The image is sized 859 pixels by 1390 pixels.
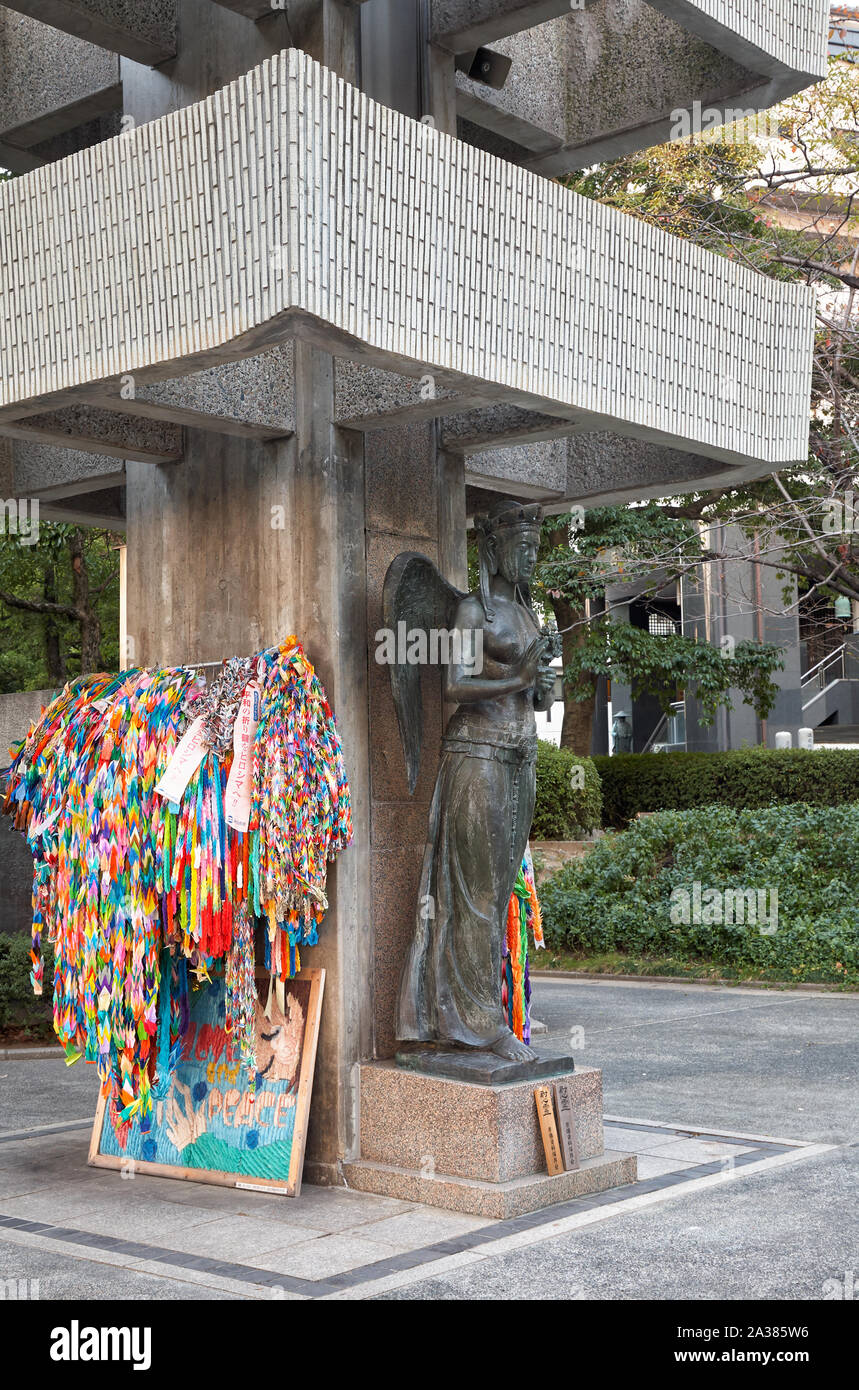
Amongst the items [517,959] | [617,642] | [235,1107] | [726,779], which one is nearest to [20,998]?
[235,1107]

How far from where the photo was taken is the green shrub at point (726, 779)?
21.1m

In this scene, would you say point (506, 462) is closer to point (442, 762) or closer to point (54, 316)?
point (442, 762)

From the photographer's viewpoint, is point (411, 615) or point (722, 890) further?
point (722, 890)

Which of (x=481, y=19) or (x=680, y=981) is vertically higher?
(x=481, y=19)

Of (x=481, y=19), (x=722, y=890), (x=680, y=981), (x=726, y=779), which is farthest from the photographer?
(x=726, y=779)

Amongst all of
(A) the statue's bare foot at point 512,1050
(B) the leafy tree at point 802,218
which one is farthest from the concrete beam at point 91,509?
(B) the leafy tree at point 802,218

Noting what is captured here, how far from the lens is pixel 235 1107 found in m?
6.31

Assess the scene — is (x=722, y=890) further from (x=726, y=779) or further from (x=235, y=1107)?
(x=235, y=1107)

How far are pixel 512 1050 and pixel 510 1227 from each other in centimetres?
82

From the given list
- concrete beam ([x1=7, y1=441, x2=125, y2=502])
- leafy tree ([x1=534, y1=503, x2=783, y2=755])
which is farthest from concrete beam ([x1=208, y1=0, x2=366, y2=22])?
leafy tree ([x1=534, y1=503, x2=783, y2=755])

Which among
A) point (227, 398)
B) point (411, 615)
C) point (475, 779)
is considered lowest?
point (475, 779)

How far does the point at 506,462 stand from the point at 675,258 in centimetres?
184

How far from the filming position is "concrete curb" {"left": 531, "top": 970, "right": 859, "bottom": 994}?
12695 mm

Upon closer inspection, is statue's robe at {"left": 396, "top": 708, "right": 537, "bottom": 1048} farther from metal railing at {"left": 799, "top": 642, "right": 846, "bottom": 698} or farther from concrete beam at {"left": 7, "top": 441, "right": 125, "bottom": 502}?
metal railing at {"left": 799, "top": 642, "right": 846, "bottom": 698}
